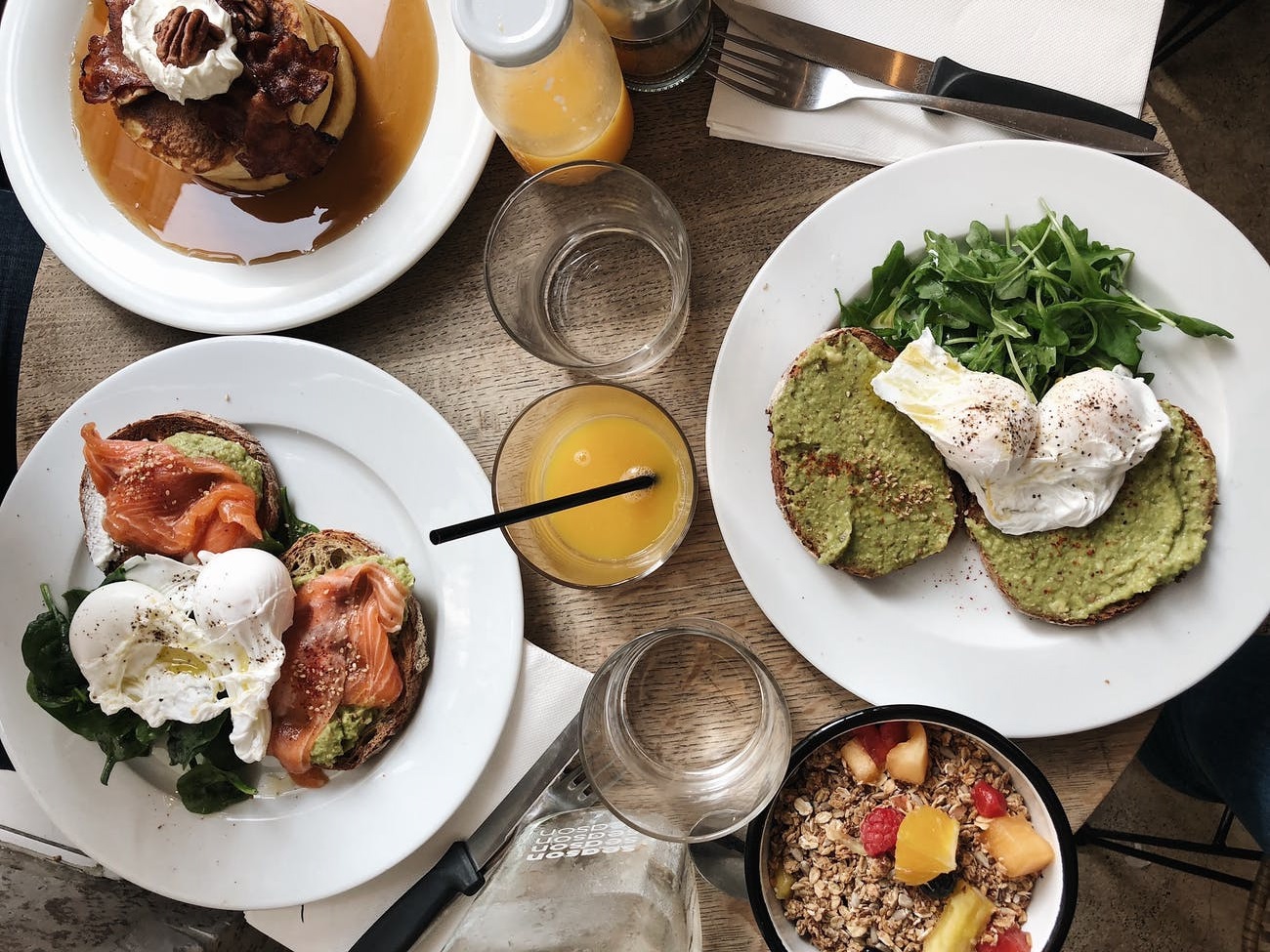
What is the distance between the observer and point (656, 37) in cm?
191

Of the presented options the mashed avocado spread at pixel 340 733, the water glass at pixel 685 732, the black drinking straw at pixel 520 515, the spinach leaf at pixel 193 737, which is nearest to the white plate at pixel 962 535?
the water glass at pixel 685 732

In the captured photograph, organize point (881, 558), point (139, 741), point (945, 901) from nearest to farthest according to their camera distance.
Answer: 1. point (945, 901)
2. point (881, 558)
3. point (139, 741)

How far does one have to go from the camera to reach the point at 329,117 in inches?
81.3

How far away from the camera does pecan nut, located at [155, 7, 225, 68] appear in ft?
6.04

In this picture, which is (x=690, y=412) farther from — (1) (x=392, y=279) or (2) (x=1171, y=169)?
(2) (x=1171, y=169)

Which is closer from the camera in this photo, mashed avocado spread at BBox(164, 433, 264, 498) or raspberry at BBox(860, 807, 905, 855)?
raspberry at BBox(860, 807, 905, 855)

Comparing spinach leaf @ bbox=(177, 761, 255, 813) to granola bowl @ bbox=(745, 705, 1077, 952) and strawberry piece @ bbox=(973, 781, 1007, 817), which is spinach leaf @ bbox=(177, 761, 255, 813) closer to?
granola bowl @ bbox=(745, 705, 1077, 952)

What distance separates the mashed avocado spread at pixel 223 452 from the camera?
2.02 meters

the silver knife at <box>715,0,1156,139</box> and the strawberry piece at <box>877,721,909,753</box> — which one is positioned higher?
the silver knife at <box>715,0,1156,139</box>

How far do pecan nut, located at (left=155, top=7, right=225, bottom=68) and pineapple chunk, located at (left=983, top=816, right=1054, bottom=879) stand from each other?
2.10 meters

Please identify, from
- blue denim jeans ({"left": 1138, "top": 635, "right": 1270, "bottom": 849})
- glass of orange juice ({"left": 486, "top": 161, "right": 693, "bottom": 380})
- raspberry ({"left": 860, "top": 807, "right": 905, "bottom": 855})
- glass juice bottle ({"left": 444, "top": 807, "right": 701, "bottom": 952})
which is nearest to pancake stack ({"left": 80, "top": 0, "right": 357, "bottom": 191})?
glass of orange juice ({"left": 486, "top": 161, "right": 693, "bottom": 380})

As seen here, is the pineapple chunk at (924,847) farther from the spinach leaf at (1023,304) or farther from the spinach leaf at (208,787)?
the spinach leaf at (208,787)

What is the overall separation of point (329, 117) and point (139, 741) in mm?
1381

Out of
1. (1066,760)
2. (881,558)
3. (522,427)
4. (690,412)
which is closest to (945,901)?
(1066,760)
